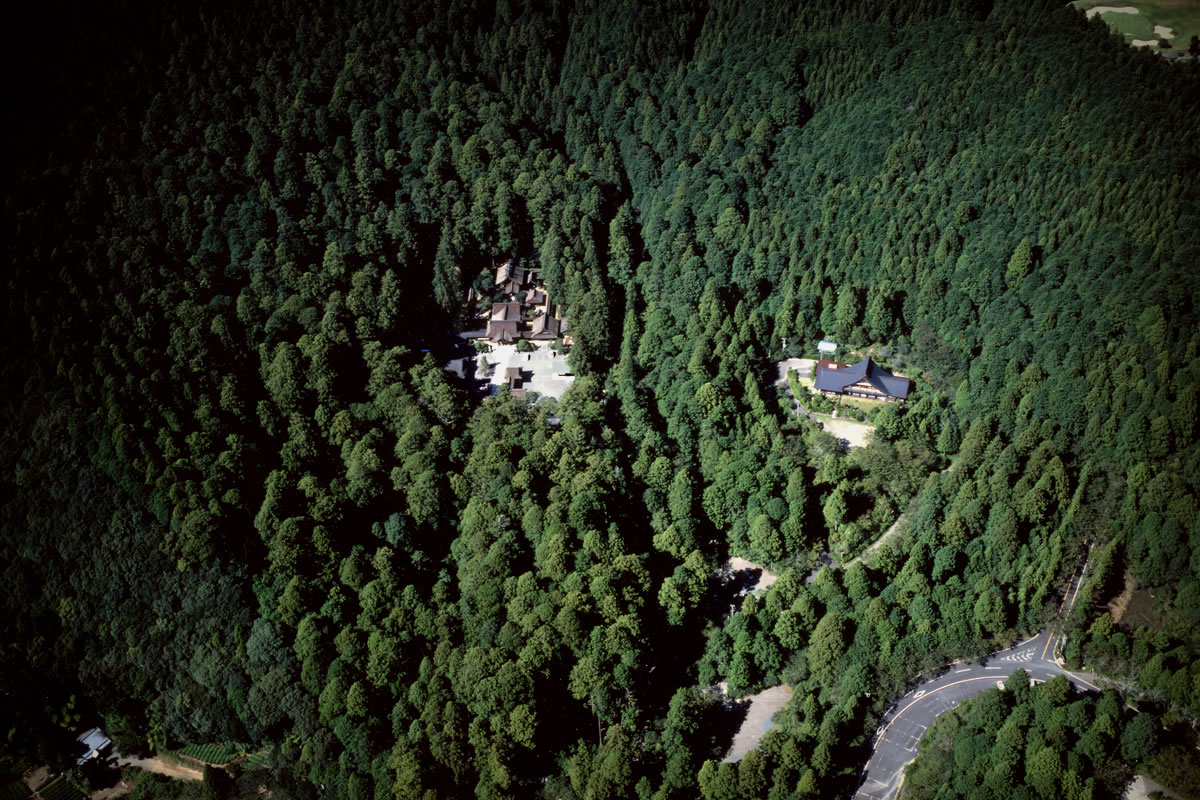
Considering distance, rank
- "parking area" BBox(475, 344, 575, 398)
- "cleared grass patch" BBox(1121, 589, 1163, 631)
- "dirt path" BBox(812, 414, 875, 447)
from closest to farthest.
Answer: "cleared grass patch" BBox(1121, 589, 1163, 631) → "dirt path" BBox(812, 414, 875, 447) → "parking area" BBox(475, 344, 575, 398)

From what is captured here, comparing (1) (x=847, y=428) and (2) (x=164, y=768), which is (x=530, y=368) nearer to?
(1) (x=847, y=428)

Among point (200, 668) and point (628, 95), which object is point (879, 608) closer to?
point (200, 668)

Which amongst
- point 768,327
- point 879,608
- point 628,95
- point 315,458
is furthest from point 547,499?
point 628,95

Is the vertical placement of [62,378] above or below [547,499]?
above

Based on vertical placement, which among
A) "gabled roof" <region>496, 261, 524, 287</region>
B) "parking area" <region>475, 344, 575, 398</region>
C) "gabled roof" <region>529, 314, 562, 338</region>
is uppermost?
"gabled roof" <region>496, 261, 524, 287</region>

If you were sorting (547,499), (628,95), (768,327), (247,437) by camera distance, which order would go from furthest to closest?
(628,95)
(768,327)
(247,437)
(547,499)

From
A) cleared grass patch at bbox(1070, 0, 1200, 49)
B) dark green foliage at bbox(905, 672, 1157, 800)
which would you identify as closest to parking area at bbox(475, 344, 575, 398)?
dark green foliage at bbox(905, 672, 1157, 800)

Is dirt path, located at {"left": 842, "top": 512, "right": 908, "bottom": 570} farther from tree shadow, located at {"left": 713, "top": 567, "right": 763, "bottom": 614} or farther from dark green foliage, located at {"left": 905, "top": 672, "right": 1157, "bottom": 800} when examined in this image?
dark green foliage, located at {"left": 905, "top": 672, "right": 1157, "bottom": 800}
